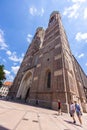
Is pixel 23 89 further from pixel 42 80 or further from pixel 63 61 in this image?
pixel 63 61

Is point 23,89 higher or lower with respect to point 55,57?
lower

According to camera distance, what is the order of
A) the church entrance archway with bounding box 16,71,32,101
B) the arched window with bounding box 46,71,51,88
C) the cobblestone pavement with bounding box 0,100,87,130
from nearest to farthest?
the cobblestone pavement with bounding box 0,100,87,130, the arched window with bounding box 46,71,51,88, the church entrance archway with bounding box 16,71,32,101

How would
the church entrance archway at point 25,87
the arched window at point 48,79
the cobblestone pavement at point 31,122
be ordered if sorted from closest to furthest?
the cobblestone pavement at point 31,122
the arched window at point 48,79
the church entrance archway at point 25,87

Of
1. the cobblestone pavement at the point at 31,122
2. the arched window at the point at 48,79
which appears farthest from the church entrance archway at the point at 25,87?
the cobblestone pavement at the point at 31,122

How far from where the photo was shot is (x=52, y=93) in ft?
54.1

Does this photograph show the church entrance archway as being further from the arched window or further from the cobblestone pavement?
the cobblestone pavement

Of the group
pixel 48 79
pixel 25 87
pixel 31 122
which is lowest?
pixel 31 122

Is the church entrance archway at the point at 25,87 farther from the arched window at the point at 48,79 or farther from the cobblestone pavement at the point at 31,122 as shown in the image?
the cobblestone pavement at the point at 31,122

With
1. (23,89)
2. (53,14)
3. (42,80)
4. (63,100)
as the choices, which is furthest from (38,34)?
(63,100)

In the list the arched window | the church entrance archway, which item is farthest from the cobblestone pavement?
the church entrance archway

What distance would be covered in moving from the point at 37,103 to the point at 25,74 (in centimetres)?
1133

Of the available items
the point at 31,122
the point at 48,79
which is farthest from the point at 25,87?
the point at 31,122

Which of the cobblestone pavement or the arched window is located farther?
the arched window

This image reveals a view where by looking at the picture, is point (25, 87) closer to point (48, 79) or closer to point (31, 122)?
point (48, 79)
